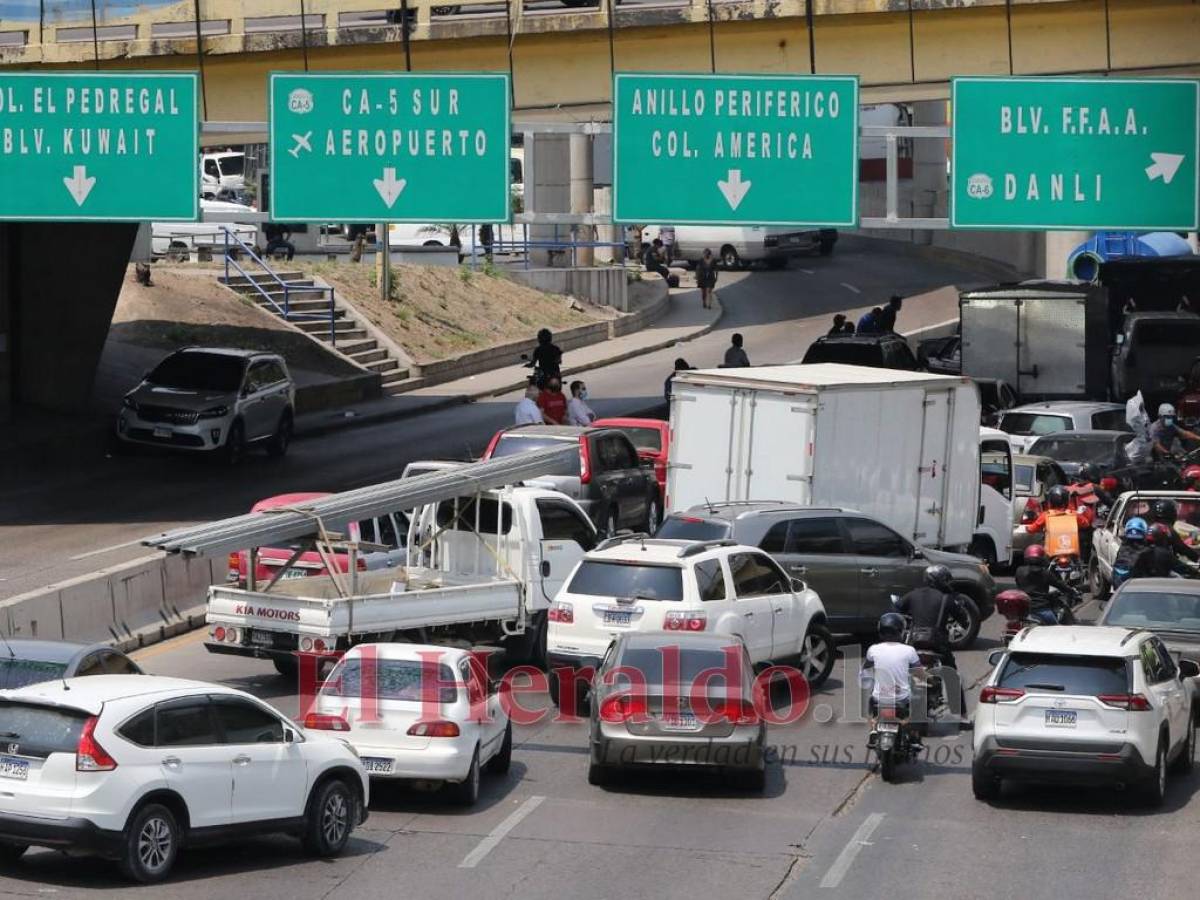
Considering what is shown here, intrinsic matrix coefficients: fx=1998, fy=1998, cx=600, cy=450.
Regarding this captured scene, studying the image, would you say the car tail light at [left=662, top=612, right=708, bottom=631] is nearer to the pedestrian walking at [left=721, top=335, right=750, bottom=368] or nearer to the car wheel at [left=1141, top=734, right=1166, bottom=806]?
the car wheel at [left=1141, top=734, right=1166, bottom=806]

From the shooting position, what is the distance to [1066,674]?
16.5 metres

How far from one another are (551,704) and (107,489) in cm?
1536

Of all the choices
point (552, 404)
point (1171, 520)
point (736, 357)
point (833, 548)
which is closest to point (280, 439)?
point (552, 404)

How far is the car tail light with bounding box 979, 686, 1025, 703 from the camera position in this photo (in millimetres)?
16312

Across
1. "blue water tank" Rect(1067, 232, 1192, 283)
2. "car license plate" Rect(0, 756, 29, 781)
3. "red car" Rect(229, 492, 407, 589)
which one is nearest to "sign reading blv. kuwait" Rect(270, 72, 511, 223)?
"red car" Rect(229, 492, 407, 589)

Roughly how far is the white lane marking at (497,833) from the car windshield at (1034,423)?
761 inches

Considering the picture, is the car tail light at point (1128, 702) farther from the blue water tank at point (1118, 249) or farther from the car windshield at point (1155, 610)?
the blue water tank at point (1118, 249)

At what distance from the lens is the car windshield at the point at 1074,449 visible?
32.2 meters

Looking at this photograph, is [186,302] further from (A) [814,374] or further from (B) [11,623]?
(B) [11,623]

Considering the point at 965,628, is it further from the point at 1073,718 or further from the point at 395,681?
the point at 395,681

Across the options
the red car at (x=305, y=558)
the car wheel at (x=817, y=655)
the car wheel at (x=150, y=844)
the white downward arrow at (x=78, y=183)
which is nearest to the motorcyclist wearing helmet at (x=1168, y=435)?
the car wheel at (x=817, y=655)

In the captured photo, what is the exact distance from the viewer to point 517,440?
27703 mm

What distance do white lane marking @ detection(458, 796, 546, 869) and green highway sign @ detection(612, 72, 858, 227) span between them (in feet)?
45.5

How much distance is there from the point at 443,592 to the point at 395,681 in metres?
3.90
